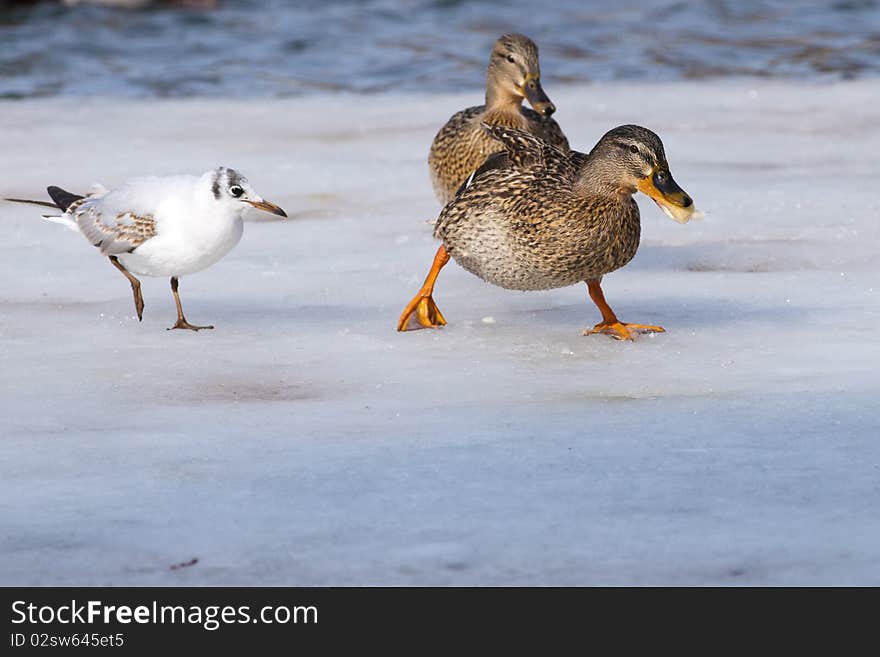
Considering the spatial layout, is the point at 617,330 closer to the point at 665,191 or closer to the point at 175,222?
the point at 665,191

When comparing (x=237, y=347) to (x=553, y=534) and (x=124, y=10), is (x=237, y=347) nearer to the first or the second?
(x=553, y=534)

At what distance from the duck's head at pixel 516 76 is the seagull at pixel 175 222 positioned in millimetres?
1877

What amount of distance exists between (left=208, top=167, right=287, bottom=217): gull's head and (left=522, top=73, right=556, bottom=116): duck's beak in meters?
1.84

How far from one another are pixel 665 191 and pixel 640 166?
0.42 ft

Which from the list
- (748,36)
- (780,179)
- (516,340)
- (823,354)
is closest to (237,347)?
(516,340)

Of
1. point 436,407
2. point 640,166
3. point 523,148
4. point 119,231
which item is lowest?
point 436,407

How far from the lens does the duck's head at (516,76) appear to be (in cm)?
724

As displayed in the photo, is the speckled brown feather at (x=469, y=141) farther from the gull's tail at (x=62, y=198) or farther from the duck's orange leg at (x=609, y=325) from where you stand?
the gull's tail at (x=62, y=198)

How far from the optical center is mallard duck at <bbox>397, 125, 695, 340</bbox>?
548 cm

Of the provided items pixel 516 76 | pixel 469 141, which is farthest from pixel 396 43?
pixel 469 141

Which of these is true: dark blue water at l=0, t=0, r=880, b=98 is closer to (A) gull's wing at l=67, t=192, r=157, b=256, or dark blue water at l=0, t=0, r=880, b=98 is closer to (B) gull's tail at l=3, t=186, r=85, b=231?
(B) gull's tail at l=3, t=186, r=85, b=231

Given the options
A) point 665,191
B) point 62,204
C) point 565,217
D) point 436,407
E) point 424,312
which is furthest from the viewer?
point 62,204

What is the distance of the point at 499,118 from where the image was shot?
7.27m

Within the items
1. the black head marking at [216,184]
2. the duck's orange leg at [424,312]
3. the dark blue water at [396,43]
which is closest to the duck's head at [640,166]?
the duck's orange leg at [424,312]
